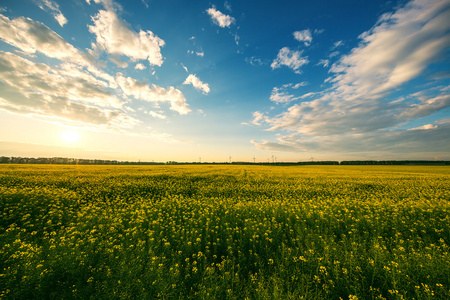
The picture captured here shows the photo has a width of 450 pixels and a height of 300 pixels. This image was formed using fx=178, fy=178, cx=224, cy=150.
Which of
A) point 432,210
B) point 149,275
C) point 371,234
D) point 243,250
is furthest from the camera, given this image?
point 432,210

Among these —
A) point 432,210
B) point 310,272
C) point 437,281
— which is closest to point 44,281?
point 310,272

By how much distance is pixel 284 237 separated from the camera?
595cm

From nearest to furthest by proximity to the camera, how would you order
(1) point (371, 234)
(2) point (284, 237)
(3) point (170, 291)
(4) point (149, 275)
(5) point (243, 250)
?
1. (3) point (170, 291)
2. (4) point (149, 275)
3. (5) point (243, 250)
4. (2) point (284, 237)
5. (1) point (371, 234)

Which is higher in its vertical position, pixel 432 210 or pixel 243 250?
pixel 432 210

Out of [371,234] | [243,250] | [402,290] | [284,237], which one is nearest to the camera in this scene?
[402,290]

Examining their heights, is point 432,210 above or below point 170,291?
above

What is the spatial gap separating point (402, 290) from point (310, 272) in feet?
5.27

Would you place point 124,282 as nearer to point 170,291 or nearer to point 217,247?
point 170,291

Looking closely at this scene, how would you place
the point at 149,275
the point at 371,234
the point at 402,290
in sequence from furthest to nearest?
the point at 371,234 → the point at 149,275 → the point at 402,290

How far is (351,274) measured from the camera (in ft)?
13.1

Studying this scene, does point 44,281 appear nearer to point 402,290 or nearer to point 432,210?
point 402,290

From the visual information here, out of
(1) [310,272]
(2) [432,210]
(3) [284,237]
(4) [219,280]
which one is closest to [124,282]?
(4) [219,280]

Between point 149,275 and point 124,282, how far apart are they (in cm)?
49

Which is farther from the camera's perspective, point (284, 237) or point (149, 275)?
point (284, 237)
